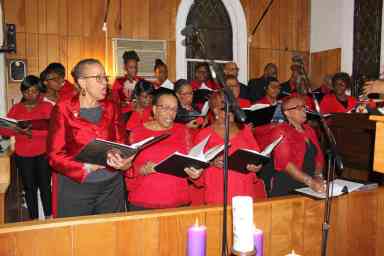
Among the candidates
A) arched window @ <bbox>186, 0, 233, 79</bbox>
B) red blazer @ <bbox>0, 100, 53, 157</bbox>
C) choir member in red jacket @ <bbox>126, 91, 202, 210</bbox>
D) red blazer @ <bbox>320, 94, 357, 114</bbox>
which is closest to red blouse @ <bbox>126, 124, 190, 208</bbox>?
choir member in red jacket @ <bbox>126, 91, 202, 210</bbox>

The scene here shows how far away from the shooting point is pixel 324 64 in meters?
7.90

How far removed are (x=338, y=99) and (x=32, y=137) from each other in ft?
12.1

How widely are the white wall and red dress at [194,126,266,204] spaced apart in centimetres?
532

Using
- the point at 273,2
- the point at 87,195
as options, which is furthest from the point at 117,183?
the point at 273,2

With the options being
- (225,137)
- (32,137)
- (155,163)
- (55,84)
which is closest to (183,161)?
(155,163)

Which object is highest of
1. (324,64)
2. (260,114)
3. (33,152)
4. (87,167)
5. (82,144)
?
(324,64)

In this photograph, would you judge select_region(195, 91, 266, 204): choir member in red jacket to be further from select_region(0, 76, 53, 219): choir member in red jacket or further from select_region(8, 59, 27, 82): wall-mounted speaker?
select_region(8, 59, 27, 82): wall-mounted speaker

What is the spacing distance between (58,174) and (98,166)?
0.27 meters

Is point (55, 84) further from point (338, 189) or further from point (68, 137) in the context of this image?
point (338, 189)

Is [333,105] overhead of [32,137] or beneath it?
overhead

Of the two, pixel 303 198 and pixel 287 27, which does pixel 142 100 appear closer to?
pixel 303 198

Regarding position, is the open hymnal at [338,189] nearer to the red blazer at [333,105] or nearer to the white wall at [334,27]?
the red blazer at [333,105]

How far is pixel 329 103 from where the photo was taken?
5.00 meters

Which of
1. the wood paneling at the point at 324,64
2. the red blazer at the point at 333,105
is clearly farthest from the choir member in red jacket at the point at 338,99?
the wood paneling at the point at 324,64
